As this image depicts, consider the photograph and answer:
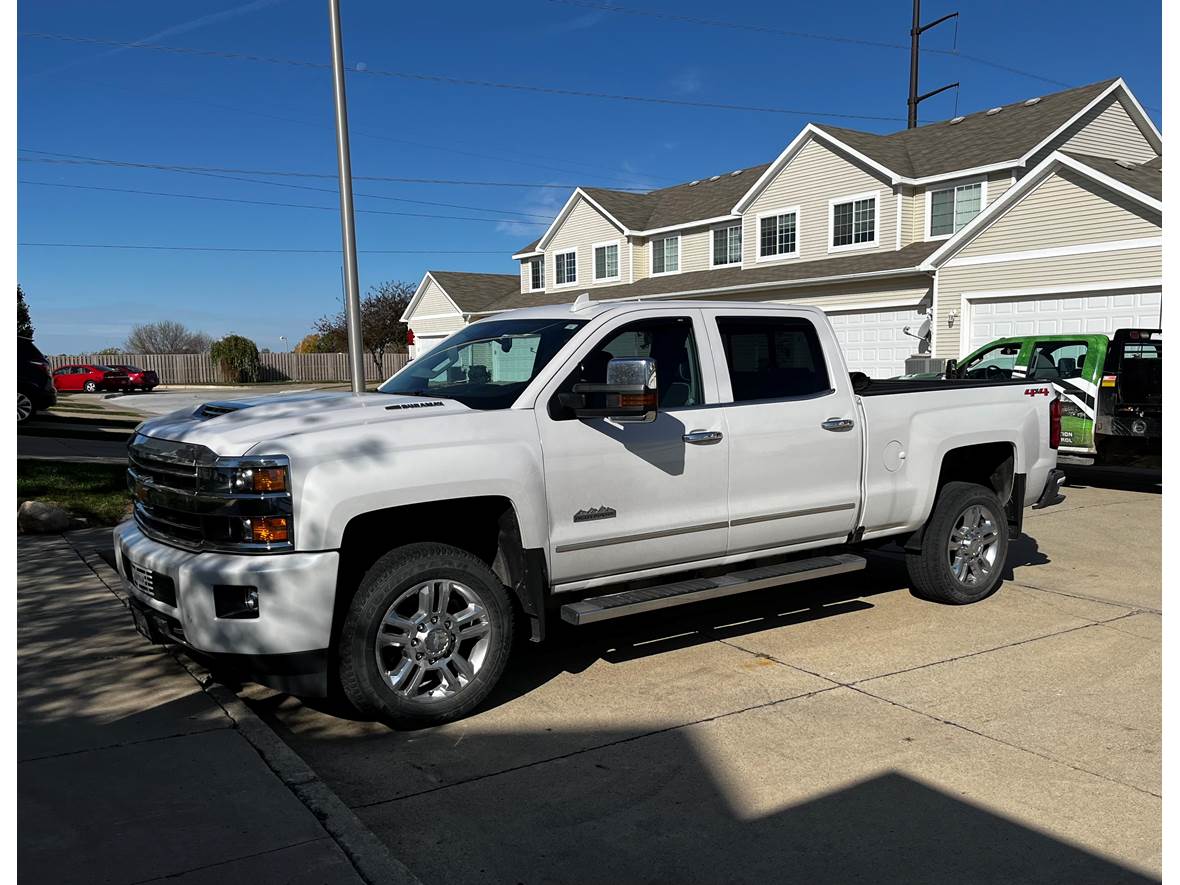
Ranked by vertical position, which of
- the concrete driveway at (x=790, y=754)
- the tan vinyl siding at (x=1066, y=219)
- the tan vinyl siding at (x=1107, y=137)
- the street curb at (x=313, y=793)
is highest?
the tan vinyl siding at (x=1107, y=137)

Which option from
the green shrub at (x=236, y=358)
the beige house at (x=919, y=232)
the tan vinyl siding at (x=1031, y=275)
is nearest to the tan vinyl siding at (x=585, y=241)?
the beige house at (x=919, y=232)

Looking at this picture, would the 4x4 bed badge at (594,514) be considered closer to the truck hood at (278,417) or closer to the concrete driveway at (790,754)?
the truck hood at (278,417)

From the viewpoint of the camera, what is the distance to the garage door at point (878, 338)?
23.6 meters

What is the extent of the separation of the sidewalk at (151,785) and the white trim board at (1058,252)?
1736 cm

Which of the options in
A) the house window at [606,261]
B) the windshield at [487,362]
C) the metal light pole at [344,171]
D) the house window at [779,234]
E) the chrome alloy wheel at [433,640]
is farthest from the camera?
the house window at [606,261]

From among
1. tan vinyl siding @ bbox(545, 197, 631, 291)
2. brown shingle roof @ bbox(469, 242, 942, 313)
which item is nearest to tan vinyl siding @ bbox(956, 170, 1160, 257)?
brown shingle roof @ bbox(469, 242, 942, 313)

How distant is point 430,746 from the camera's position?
4.94 m

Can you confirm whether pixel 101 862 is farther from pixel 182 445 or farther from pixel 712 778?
pixel 712 778

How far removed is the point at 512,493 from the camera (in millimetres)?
5191

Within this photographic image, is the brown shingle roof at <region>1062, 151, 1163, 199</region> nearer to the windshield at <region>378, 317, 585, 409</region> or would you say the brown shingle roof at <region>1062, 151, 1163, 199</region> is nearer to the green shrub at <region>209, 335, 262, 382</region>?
the windshield at <region>378, 317, 585, 409</region>

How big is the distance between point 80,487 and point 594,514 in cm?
857

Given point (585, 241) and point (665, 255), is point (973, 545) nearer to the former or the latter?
point (665, 255)

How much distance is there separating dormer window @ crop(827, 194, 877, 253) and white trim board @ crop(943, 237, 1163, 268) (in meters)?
5.91
